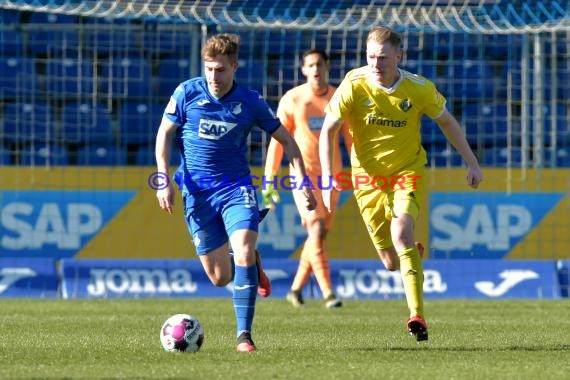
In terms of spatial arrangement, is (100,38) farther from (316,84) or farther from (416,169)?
(416,169)

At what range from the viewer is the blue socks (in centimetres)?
749

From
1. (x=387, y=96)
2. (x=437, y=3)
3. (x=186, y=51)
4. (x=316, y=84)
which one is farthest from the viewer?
(x=186, y=51)

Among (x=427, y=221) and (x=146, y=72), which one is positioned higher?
(x=146, y=72)

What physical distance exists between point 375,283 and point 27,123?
4.80 meters

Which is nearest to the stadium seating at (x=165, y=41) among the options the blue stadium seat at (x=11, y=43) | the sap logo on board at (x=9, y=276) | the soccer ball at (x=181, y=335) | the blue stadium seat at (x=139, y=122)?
the blue stadium seat at (x=139, y=122)

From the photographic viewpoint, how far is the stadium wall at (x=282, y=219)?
47.6ft

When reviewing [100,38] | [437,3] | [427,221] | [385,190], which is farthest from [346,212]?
[385,190]

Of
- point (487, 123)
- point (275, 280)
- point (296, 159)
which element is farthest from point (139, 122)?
point (296, 159)

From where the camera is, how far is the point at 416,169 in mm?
8555

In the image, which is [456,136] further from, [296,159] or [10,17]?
[10,17]

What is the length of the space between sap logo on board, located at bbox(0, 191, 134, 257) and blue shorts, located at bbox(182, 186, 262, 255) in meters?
6.64

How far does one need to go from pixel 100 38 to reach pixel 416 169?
335 inches

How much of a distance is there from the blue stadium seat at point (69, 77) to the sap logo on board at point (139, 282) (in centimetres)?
272

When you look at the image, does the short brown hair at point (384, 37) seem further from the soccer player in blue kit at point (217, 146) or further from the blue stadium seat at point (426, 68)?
the blue stadium seat at point (426, 68)
